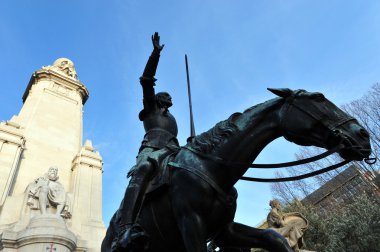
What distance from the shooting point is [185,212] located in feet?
10.8

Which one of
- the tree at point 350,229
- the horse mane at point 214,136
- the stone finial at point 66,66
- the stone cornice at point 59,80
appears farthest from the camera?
the stone finial at point 66,66

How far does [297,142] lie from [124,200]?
6.35ft

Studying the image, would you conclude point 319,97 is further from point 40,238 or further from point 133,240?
point 40,238

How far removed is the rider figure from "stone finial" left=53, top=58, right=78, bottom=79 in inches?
1077

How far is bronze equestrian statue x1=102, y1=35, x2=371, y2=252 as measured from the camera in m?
3.15

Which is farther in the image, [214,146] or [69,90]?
[69,90]

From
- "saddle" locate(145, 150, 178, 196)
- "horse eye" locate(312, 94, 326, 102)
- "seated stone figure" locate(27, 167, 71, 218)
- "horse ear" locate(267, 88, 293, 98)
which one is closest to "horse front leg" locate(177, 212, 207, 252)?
"saddle" locate(145, 150, 178, 196)

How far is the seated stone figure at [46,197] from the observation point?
1750 cm

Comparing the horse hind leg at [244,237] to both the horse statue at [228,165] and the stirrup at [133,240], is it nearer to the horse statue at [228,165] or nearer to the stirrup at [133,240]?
the horse statue at [228,165]

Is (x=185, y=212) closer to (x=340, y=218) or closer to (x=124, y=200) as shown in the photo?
(x=124, y=200)

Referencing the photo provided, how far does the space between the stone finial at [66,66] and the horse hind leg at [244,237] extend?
94.8 feet

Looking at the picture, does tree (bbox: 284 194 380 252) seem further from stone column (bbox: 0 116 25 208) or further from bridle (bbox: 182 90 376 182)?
stone column (bbox: 0 116 25 208)

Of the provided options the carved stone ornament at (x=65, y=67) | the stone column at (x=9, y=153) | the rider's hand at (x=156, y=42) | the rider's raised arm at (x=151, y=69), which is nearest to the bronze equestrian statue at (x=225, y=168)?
the rider's raised arm at (x=151, y=69)

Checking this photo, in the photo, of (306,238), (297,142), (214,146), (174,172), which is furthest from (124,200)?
(306,238)
